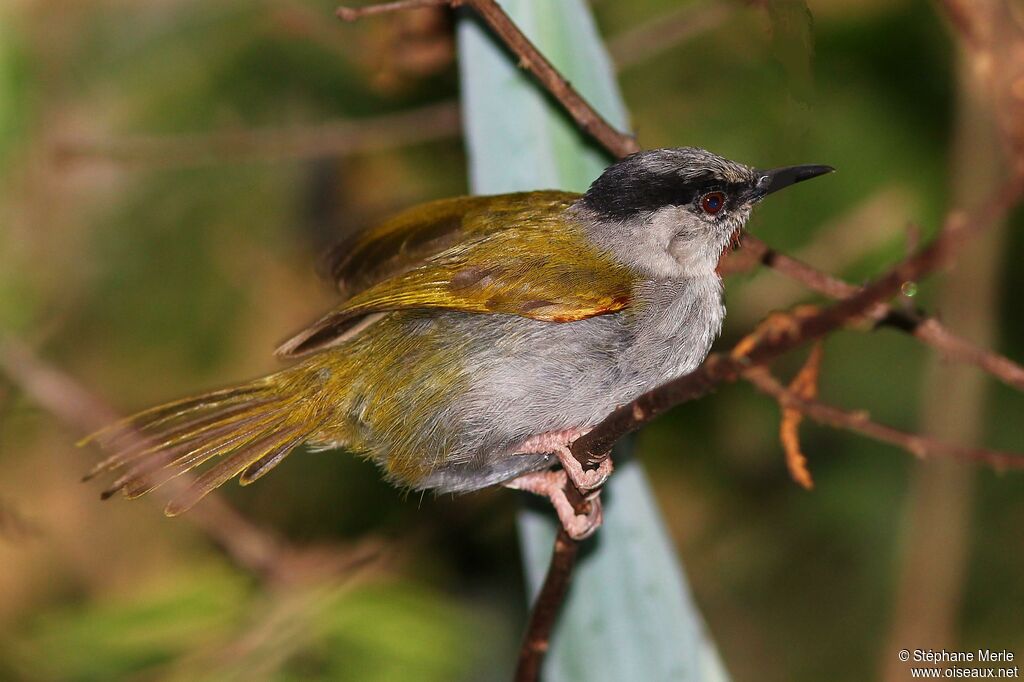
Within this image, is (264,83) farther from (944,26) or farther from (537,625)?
(537,625)

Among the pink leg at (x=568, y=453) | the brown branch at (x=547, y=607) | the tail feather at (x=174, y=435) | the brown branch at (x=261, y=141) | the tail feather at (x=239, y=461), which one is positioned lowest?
the brown branch at (x=547, y=607)

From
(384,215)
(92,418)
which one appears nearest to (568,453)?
(92,418)

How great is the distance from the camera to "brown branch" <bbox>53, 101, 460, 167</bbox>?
4.84 meters

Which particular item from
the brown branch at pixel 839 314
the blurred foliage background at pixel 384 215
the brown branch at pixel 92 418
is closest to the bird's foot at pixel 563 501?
the brown branch at pixel 839 314

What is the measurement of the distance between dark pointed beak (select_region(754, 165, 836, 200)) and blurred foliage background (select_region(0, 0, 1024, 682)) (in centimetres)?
146

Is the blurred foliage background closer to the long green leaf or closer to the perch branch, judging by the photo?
the long green leaf

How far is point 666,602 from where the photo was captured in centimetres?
319

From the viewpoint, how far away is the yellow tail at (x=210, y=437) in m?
3.07

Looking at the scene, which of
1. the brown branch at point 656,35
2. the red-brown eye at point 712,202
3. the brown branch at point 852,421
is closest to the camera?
the brown branch at point 852,421

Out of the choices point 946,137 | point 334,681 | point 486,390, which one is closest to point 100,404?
point 334,681

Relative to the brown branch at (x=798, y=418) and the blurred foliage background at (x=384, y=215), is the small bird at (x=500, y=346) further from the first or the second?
the blurred foliage background at (x=384, y=215)

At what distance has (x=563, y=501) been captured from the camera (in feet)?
10.4

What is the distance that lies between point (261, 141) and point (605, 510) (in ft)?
8.07

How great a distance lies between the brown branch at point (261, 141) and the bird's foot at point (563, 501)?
202 cm
